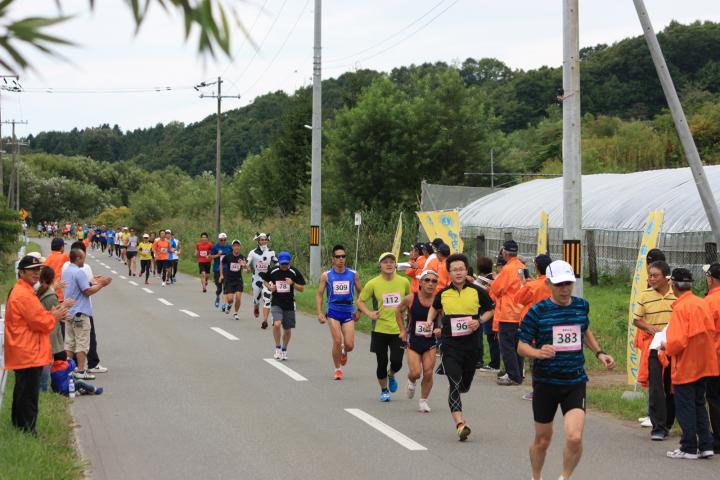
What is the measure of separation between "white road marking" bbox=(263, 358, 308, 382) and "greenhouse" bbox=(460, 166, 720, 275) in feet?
39.4

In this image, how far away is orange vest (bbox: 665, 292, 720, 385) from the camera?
866 cm

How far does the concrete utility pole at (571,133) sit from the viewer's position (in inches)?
590

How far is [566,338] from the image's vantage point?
23.9 feet

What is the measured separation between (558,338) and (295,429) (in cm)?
366

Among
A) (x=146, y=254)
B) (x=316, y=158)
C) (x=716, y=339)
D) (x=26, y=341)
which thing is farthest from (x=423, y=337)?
(x=146, y=254)

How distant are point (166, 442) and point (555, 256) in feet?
73.6

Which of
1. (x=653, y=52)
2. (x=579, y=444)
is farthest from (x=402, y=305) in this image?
(x=653, y=52)

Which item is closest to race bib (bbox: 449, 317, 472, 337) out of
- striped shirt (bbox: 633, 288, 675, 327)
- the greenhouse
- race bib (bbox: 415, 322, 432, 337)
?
race bib (bbox: 415, 322, 432, 337)

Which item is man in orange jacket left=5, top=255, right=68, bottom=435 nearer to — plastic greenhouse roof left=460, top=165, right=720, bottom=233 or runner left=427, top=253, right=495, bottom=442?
runner left=427, top=253, right=495, bottom=442

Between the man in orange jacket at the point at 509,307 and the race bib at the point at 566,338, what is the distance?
5.80 metres

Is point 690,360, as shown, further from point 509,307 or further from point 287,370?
point 287,370

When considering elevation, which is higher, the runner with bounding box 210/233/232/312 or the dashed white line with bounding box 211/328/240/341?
the runner with bounding box 210/233/232/312

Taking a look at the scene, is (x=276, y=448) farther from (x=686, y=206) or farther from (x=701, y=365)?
(x=686, y=206)

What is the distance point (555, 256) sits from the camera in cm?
3027
